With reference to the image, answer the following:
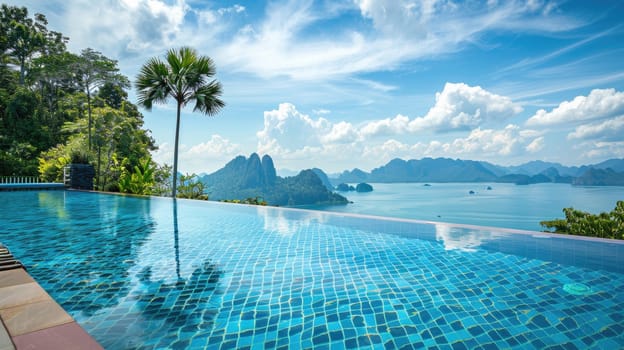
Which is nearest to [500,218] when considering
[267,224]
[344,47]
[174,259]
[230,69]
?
[344,47]

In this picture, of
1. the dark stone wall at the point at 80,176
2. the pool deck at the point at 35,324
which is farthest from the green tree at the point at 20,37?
the pool deck at the point at 35,324

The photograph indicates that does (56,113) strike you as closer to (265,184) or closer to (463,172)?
(265,184)

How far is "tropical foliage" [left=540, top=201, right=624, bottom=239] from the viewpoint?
21.2 ft

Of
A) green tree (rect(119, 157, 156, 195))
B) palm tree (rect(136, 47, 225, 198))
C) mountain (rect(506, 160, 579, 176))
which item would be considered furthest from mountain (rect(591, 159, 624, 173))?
green tree (rect(119, 157, 156, 195))

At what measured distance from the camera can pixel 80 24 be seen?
45.4 feet

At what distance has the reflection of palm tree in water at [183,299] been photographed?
226cm

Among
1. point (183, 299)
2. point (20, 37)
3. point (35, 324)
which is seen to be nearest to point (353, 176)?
point (20, 37)

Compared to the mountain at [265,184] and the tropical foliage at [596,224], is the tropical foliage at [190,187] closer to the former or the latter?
the tropical foliage at [596,224]

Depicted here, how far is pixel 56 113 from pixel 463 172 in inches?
4889

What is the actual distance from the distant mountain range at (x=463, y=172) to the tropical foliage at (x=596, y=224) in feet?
280

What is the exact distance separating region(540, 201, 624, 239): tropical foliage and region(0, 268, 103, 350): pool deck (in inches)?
337

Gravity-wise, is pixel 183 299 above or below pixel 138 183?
below

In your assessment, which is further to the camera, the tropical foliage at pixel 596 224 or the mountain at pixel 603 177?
the mountain at pixel 603 177

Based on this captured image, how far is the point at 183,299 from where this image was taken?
262 centimetres
